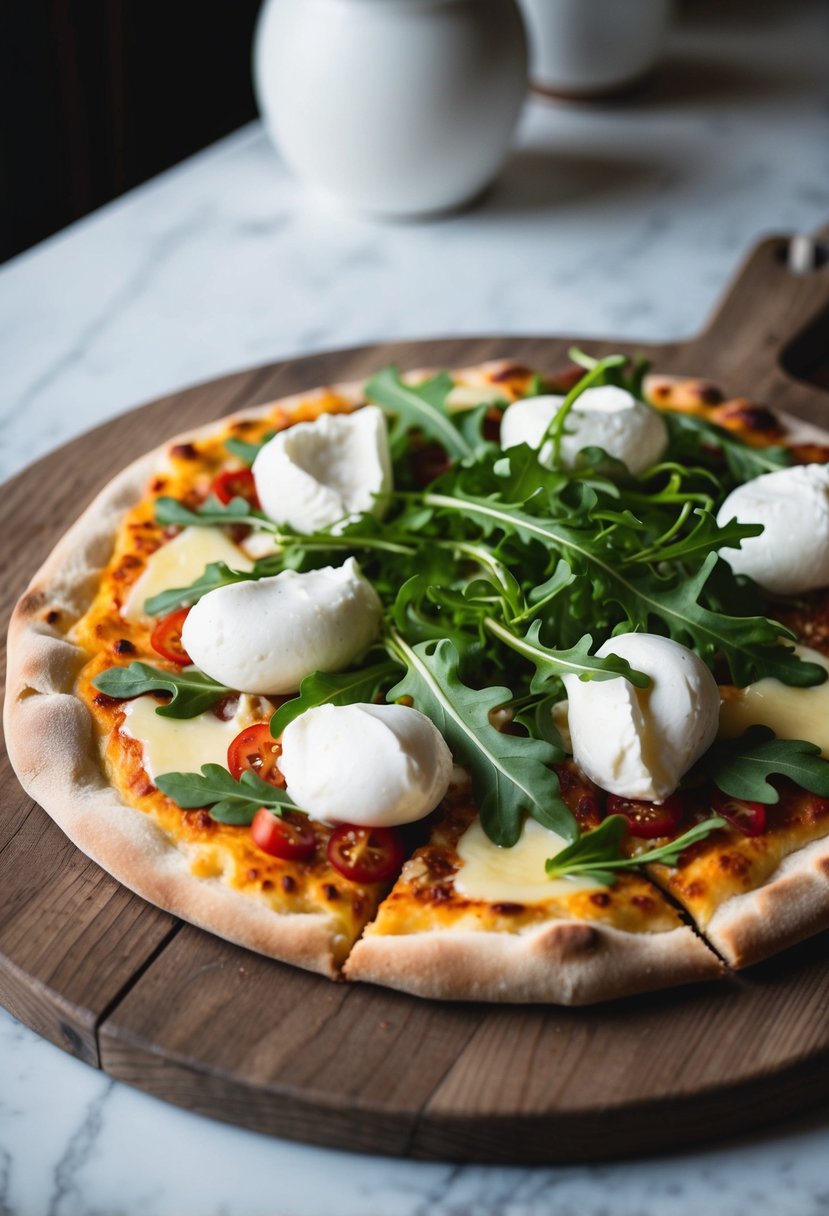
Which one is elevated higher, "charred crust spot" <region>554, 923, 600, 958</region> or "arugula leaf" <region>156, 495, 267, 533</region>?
"arugula leaf" <region>156, 495, 267, 533</region>

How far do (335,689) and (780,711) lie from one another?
76cm

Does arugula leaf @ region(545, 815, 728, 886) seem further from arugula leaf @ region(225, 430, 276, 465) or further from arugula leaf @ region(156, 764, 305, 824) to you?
arugula leaf @ region(225, 430, 276, 465)

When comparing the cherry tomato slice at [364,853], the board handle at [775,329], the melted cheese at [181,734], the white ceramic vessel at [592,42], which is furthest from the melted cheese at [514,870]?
the white ceramic vessel at [592,42]

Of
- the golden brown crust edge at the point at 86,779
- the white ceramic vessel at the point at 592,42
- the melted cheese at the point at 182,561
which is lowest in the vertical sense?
the golden brown crust edge at the point at 86,779

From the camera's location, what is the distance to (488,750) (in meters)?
2.28

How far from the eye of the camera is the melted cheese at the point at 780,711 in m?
2.42

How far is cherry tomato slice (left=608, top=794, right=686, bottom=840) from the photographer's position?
2232 millimetres

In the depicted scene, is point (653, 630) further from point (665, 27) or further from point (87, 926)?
point (665, 27)

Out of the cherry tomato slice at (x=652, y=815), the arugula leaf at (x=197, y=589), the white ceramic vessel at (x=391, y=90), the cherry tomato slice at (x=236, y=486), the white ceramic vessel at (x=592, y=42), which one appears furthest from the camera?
the white ceramic vessel at (x=592, y=42)

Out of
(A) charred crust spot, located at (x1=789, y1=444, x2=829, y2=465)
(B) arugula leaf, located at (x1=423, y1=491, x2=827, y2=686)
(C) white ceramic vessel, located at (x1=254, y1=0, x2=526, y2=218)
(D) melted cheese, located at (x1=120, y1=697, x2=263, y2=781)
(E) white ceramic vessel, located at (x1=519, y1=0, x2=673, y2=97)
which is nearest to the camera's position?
(D) melted cheese, located at (x1=120, y1=697, x2=263, y2=781)

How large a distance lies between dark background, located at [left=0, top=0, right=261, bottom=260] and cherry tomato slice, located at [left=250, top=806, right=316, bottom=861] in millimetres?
3527

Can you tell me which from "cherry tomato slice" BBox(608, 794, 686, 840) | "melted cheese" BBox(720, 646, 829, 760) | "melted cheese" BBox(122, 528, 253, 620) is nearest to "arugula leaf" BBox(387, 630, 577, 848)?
"cherry tomato slice" BBox(608, 794, 686, 840)

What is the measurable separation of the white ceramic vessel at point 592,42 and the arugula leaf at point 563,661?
275 centimetres

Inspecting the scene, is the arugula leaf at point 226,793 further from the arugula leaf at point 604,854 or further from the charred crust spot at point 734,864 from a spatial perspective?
the charred crust spot at point 734,864
